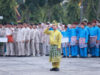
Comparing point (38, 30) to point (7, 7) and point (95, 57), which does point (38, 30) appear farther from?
point (7, 7)

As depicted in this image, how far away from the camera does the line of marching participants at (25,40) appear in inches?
1037

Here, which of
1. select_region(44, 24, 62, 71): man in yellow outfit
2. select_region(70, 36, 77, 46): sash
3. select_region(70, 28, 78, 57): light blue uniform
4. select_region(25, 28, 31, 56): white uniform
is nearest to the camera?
select_region(44, 24, 62, 71): man in yellow outfit

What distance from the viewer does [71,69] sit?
17.8m

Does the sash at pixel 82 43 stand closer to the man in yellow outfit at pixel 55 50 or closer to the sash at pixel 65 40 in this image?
the sash at pixel 65 40

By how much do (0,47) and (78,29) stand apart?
5.21m

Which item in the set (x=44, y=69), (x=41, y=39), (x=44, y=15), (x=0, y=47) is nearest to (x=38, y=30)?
(x=41, y=39)

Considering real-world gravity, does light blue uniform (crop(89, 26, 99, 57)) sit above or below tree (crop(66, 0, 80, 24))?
below

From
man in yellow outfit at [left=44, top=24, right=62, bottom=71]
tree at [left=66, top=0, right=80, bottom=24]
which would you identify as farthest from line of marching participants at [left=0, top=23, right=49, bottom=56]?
tree at [left=66, top=0, right=80, bottom=24]

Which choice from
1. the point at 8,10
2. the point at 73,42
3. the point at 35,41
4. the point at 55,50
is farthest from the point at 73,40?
the point at 8,10

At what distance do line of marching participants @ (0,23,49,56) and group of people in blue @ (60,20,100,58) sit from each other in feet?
5.87

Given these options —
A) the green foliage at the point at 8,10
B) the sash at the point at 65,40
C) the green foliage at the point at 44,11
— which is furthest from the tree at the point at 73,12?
the sash at the point at 65,40

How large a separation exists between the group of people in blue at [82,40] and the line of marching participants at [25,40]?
5.87ft

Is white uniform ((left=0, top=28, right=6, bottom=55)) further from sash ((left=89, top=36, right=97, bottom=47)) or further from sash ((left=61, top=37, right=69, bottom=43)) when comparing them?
sash ((left=89, top=36, right=97, bottom=47))

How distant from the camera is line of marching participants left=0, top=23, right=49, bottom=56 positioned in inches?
1037
